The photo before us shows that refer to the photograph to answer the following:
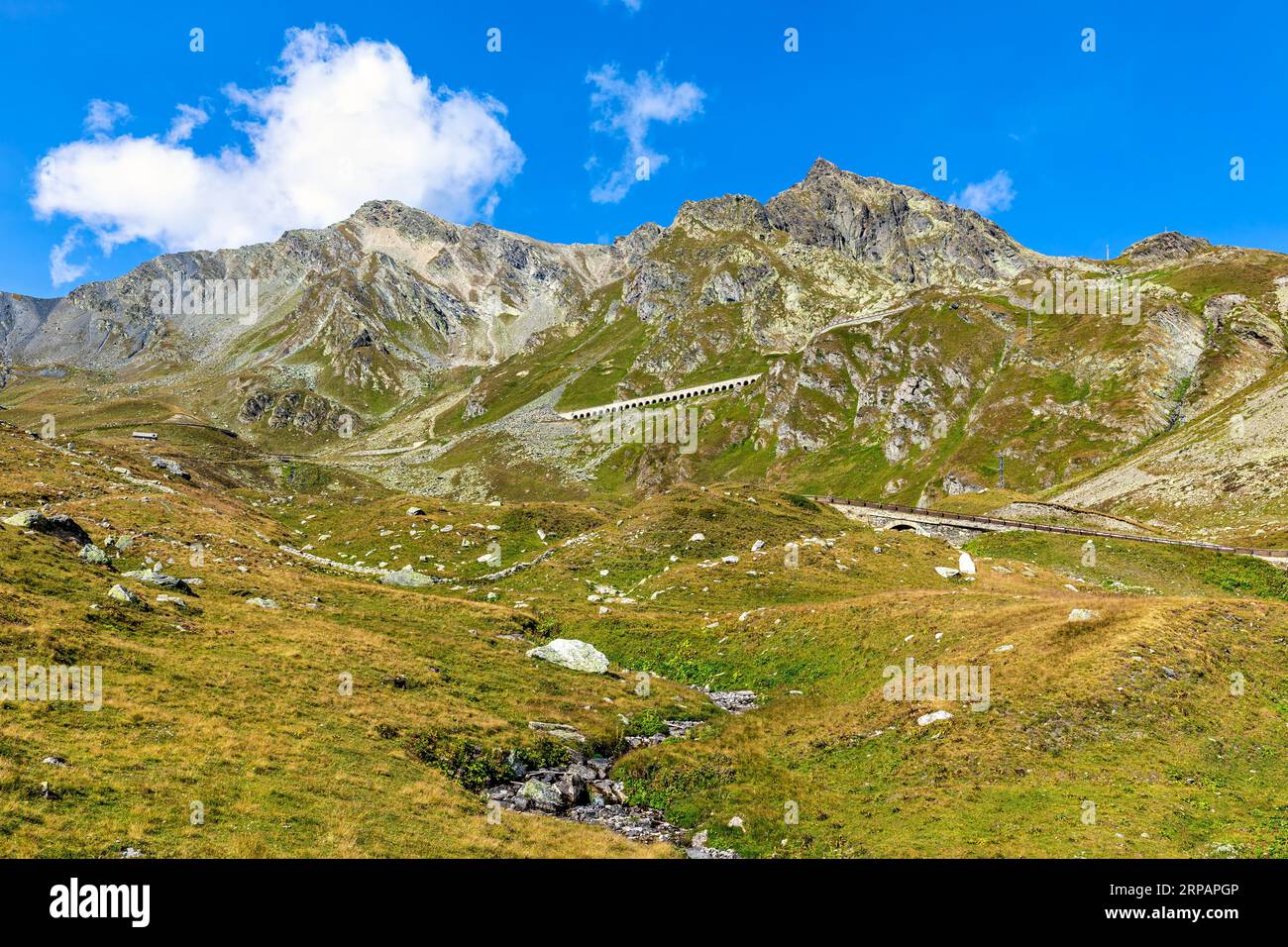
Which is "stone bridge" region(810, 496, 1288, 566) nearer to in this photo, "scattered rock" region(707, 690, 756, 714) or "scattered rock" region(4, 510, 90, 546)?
"scattered rock" region(707, 690, 756, 714)

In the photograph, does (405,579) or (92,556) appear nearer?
(92,556)

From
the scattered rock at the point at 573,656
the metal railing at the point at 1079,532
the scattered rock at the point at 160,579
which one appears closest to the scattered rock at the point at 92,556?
the scattered rock at the point at 160,579

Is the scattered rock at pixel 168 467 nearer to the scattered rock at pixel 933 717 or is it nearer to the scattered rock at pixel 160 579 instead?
the scattered rock at pixel 160 579

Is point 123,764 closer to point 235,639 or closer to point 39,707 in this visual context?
point 39,707

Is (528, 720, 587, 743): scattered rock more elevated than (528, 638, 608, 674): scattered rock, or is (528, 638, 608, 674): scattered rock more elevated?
(528, 638, 608, 674): scattered rock

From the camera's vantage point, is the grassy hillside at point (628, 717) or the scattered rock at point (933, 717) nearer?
the grassy hillside at point (628, 717)

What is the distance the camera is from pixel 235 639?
31.4 m

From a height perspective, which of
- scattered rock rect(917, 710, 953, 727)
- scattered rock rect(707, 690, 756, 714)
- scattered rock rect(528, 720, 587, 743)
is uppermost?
scattered rock rect(917, 710, 953, 727)

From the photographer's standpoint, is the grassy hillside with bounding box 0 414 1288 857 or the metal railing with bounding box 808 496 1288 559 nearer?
the grassy hillside with bounding box 0 414 1288 857

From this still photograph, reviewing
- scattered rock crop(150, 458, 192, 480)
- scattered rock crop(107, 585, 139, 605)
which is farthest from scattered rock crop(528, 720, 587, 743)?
scattered rock crop(150, 458, 192, 480)

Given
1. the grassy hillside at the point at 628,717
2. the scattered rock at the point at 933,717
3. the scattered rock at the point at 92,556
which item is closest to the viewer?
the grassy hillside at the point at 628,717

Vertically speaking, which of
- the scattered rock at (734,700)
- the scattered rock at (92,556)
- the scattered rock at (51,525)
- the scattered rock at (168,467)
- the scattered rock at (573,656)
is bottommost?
the scattered rock at (734,700)

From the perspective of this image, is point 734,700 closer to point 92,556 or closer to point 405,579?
point 405,579

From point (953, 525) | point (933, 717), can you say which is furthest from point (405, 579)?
point (953, 525)
